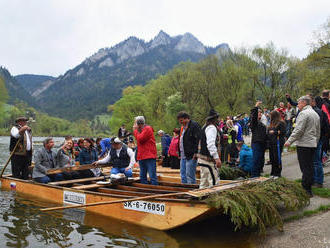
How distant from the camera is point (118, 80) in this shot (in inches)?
7530

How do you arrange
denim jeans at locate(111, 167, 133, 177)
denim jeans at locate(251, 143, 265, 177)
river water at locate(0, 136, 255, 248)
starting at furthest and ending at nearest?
denim jeans at locate(111, 167, 133, 177)
denim jeans at locate(251, 143, 265, 177)
river water at locate(0, 136, 255, 248)

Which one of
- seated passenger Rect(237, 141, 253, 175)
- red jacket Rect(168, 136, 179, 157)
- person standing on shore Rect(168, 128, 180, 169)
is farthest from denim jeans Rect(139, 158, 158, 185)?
person standing on shore Rect(168, 128, 180, 169)

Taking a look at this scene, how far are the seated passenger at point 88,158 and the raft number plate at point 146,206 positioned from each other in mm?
3631

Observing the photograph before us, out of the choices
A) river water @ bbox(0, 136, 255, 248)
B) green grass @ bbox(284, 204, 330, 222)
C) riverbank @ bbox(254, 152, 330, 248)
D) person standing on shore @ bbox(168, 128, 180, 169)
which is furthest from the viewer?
person standing on shore @ bbox(168, 128, 180, 169)

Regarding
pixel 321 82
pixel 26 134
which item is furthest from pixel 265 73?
pixel 26 134

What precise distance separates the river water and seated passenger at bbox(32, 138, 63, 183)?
1539 millimetres

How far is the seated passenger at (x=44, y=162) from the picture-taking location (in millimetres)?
8789

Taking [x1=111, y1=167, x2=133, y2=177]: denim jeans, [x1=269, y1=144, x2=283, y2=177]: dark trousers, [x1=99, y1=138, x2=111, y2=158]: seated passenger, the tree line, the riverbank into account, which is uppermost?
the tree line

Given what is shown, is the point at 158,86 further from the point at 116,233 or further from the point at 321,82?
the point at 116,233

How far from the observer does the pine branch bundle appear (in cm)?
521

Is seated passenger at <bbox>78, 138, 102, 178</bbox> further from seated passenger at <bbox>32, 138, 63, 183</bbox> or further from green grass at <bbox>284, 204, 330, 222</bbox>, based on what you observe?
green grass at <bbox>284, 204, 330, 222</bbox>

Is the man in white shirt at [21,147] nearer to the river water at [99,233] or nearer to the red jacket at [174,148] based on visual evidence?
the river water at [99,233]

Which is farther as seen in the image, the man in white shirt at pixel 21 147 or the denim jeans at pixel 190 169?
the man in white shirt at pixel 21 147

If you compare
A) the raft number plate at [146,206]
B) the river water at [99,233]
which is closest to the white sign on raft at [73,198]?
the river water at [99,233]
